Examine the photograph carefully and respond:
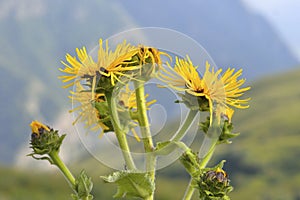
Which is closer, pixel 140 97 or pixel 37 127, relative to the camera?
pixel 140 97

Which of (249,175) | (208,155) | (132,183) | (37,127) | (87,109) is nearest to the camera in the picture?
(132,183)


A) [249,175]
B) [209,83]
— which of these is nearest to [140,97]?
[209,83]

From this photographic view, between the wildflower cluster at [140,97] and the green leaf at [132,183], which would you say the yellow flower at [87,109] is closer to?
the wildflower cluster at [140,97]

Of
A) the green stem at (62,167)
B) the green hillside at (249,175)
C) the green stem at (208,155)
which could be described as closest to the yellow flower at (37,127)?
the green stem at (62,167)

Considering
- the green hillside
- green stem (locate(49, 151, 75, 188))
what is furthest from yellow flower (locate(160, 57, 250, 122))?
the green hillside

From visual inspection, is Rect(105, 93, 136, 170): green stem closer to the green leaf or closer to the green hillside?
the green leaf

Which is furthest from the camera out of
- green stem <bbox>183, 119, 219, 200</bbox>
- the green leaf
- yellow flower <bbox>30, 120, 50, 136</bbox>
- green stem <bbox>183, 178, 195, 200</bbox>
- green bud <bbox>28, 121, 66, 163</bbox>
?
yellow flower <bbox>30, 120, 50, 136</bbox>

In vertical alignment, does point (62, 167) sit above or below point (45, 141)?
below

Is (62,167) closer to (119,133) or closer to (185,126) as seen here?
(119,133)
